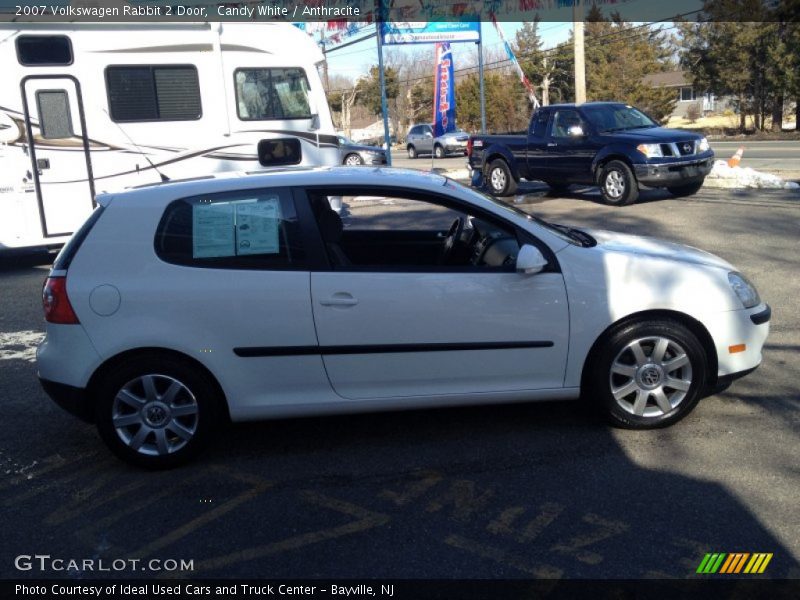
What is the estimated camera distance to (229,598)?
10.7 feet

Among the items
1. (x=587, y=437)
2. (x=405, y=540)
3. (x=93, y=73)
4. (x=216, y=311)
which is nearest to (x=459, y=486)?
(x=405, y=540)

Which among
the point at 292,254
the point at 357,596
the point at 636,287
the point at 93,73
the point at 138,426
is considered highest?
A: the point at 93,73

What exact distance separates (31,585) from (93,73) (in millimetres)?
8688

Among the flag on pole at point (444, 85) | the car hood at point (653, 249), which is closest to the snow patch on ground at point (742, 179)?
the car hood at point (653, 249)

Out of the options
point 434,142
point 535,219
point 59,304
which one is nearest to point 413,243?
point 535,219

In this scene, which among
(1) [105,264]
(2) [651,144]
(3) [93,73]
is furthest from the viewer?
(2) [651,144]

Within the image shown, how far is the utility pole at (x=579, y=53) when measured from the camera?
2155 cm

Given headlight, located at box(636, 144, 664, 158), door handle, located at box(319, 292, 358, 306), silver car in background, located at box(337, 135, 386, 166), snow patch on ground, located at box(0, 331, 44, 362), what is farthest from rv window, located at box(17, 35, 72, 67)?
silver car in background, located at box(337, 135, 386, 166)

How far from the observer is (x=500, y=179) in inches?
656

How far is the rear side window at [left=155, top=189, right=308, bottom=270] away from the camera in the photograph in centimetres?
438

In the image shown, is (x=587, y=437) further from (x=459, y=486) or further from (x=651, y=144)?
(x=651, y=144)

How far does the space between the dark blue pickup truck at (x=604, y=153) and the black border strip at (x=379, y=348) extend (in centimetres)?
1015

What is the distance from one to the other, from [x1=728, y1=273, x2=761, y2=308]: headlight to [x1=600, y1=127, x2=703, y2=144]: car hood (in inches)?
374

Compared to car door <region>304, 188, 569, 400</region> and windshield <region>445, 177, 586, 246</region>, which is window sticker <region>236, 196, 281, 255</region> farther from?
windshield <region>445, 177, 586, 246</region>
